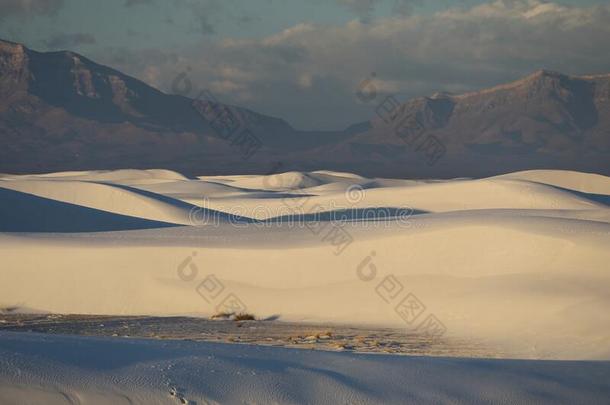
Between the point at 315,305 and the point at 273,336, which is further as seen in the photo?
the point at 315,305

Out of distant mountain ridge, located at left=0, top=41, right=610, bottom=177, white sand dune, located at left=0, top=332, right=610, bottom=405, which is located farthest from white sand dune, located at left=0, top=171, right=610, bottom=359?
distant mountain ridge, located at left=0, top=41, right=610, bottom=177

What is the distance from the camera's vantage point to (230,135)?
562 feet

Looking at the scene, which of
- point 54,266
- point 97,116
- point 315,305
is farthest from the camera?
point 97,116

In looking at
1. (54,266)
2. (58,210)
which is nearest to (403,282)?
(54,266)

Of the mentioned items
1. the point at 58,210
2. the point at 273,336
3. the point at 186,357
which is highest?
the point at 58,210

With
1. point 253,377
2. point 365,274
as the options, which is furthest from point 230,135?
point 253,377

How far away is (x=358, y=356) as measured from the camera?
864 centimetres

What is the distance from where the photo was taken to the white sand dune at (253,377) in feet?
22.6

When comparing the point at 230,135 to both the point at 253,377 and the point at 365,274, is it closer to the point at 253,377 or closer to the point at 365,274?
the point at 365,274

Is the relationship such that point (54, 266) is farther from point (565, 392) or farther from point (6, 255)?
point (565, 392)

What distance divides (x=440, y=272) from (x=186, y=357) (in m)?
9.29

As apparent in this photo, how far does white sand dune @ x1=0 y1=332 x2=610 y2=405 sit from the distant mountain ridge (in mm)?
113522

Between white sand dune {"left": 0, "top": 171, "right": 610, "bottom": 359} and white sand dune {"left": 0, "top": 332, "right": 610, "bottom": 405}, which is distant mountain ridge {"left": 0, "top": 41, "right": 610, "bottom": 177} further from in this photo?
white sand dune {"left": 0, "top": 332, "right": 610, "bottom": 405}

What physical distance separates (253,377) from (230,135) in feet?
542
